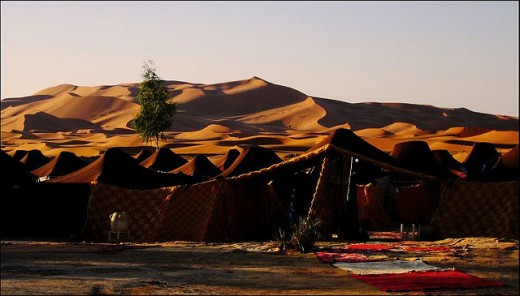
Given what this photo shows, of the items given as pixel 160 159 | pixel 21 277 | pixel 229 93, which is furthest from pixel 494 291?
pixel 229 93

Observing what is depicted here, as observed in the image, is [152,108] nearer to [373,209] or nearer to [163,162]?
[163,162]

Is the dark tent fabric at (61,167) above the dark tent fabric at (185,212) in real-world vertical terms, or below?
above

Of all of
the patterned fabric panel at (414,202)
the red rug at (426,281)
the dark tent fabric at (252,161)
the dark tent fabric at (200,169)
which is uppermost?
the dark tent fabric at (252,161)

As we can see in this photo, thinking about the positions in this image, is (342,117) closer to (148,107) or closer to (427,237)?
(148,107)

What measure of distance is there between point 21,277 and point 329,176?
9465 millimetres

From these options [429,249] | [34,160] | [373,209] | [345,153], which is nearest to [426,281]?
[429,249]

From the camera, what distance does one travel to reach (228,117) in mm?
160750

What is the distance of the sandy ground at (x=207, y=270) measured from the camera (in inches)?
453

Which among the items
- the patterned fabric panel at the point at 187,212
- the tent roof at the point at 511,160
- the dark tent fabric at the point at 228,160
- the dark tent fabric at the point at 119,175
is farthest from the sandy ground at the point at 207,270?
the dark tent fabric at the point at 228,160

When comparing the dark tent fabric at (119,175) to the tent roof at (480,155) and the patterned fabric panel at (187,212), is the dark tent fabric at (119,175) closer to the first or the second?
the patterned fabric panel at (187,212)

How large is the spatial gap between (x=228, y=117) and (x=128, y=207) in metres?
140

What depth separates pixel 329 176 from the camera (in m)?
20.6

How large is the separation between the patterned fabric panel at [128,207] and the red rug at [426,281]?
29.1 ft

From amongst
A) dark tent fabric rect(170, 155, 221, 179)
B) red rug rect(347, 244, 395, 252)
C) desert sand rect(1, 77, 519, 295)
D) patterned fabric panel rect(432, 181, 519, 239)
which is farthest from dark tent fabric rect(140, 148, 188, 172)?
red rug rect(347, 244, 395, 252)
